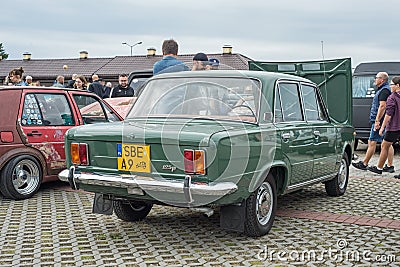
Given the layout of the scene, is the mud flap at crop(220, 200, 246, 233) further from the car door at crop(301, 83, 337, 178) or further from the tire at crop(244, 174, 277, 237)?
the car door at crop(301, 83, 337, 178)

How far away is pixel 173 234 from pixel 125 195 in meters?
0.89

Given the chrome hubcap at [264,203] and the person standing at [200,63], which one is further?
the person standing at [200,63]

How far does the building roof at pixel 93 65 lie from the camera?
38.2m

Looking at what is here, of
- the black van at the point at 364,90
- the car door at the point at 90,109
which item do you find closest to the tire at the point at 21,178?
the car door at the point at 90,109

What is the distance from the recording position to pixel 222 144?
16.2 ft

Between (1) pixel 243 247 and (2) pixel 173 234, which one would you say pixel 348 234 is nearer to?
(1) pixel 243 247

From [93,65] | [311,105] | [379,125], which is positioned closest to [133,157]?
[311,105]

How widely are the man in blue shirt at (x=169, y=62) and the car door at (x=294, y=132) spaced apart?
2333 mm

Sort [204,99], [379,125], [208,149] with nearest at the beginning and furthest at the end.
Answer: [208,149] → [204,99] → [379,125]

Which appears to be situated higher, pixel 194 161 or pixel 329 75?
pixel 329 75

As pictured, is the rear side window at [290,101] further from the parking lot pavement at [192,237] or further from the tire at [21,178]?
the tire at [21,178]

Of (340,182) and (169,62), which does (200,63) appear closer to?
→ (169,62)

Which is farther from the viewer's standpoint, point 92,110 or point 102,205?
point 92,110

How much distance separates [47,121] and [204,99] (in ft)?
10.5
